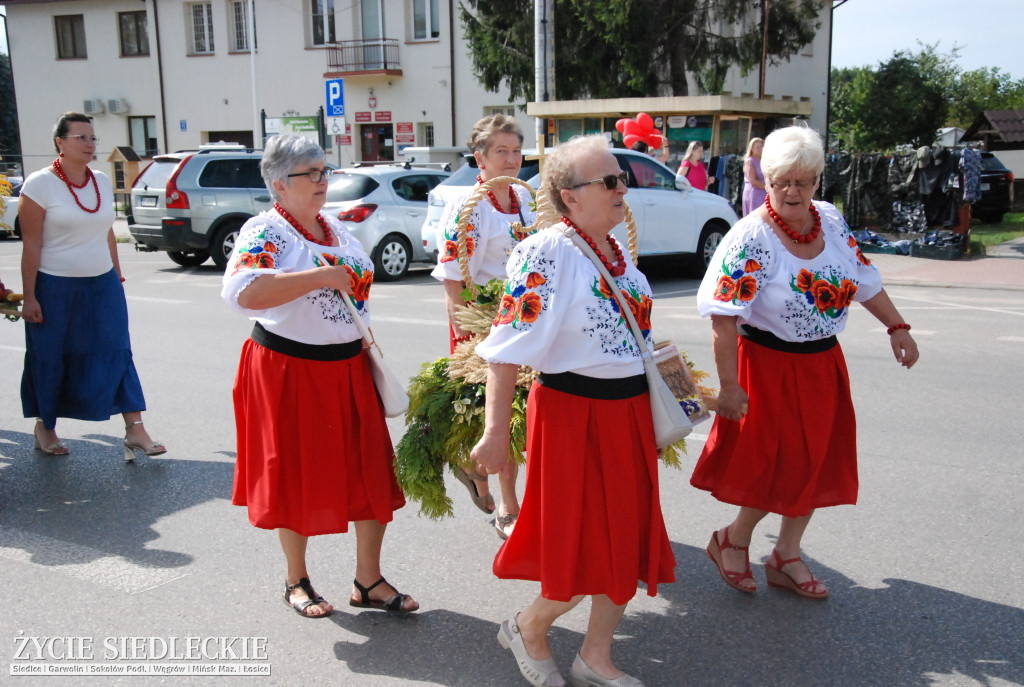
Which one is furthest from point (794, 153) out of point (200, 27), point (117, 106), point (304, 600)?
point (117, 106)

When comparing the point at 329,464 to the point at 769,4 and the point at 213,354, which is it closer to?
the point at 213,354

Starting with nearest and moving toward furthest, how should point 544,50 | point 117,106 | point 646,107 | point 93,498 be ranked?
1. point 93,498
2. point 544,50
3. point 646,107
4. point 117,106

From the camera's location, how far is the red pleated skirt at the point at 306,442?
10.9 ft

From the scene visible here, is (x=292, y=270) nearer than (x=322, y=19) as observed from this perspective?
Yes

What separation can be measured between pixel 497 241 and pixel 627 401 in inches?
60.5

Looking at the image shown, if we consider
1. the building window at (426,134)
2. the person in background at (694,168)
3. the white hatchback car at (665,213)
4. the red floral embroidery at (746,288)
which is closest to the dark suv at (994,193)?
the person in background at (694,168)

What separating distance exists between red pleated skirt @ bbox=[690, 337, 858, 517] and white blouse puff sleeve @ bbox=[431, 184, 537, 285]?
46.2 inches

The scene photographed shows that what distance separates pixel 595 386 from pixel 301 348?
1116mm

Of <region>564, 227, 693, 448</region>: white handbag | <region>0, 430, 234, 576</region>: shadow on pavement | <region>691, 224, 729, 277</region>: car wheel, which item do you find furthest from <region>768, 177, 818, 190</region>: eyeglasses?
<region>691, 224, 729, 277</region>: car wheel

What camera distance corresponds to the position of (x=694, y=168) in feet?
47.9

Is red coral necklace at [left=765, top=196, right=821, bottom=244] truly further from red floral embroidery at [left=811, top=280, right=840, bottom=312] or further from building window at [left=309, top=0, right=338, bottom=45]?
building window at [left=309, top=0, right=338, bottom=45]

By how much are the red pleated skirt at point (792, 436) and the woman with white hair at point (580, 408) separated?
0.78m

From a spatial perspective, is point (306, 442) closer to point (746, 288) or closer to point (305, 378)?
point (305, 378)

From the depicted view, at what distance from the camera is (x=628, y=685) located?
2.96 meters
